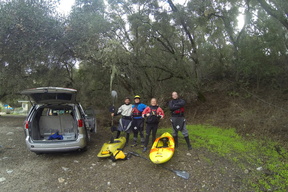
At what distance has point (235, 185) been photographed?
3.79 meters

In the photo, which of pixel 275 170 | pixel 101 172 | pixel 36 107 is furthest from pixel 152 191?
pixel 36 107

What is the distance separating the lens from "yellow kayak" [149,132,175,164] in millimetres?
4407

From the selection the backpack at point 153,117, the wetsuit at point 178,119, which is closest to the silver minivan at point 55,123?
the backpack at point 153,117

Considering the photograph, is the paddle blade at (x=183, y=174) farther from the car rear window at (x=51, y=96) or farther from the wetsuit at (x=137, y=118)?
the car rear window at (x=51, y=96)

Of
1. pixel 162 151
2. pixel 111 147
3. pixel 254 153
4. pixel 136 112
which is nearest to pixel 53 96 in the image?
pixel 111 147

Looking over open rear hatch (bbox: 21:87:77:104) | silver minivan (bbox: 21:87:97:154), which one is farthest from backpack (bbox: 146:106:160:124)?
open rear hatch (bbox: 21:87:77:104)

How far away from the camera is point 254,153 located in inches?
206

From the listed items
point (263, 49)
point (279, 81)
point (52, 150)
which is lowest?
point (52, 150)

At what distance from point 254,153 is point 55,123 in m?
5.73

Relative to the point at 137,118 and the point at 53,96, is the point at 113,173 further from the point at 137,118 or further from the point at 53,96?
the point at 53,96

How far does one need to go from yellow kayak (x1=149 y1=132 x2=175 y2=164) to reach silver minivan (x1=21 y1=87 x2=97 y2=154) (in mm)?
1911

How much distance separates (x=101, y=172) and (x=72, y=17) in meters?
6.31

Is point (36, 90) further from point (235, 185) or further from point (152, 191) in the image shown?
point (235, 185)

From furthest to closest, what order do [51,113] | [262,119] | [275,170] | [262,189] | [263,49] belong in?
[263,49], [262,119], [51,113], [275,170], [262,189]
